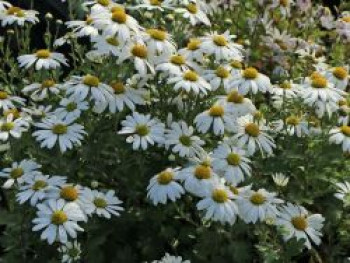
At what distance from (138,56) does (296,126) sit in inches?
37.4

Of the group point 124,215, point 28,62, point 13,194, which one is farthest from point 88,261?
point 28,62

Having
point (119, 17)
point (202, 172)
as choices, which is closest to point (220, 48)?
point (119, 17)

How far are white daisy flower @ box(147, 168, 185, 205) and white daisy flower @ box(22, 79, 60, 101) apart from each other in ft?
3.05

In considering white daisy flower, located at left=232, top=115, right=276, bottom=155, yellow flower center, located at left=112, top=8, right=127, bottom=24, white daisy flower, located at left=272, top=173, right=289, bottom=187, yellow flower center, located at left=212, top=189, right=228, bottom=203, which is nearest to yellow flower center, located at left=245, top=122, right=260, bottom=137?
white daisy flower, located at left=232, top=115, right=276, bottom=155

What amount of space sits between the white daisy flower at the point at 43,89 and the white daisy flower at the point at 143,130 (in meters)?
0.60

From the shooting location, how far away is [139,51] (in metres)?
3.81

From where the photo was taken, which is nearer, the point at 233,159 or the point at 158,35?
the point at 233,159

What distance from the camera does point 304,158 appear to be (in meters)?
3.80

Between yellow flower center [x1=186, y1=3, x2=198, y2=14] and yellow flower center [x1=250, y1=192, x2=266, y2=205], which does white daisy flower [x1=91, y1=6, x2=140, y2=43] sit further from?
yellow flower center [x1=250, y1=192, x2=266, y2=205]

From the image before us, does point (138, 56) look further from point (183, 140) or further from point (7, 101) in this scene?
point (7, 101)

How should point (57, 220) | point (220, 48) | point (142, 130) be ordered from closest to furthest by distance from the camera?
point (57, 220)
point (142, 130)
point (220, 48)

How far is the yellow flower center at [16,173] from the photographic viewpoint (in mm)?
3563

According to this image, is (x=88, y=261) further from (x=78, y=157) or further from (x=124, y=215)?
(x=78, y=157)

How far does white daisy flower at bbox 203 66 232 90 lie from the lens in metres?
3.87
